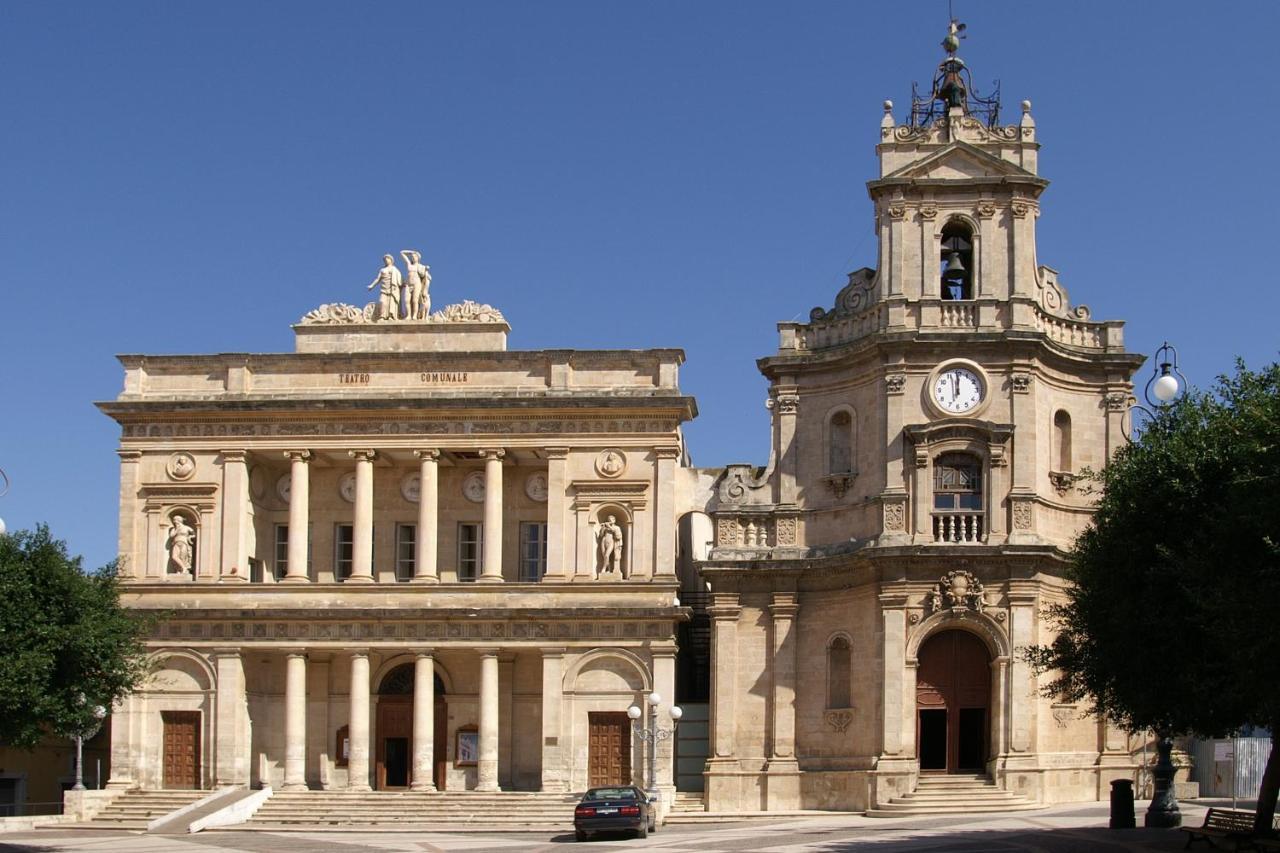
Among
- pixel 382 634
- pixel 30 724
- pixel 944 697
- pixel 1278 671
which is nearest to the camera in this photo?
pixel 1278 671

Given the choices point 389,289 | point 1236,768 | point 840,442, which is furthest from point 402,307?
point 1236,768

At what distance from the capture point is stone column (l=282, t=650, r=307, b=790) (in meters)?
50.3

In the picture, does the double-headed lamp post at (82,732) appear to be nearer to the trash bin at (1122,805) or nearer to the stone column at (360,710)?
the stone column at (360,710)

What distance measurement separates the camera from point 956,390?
4831cm

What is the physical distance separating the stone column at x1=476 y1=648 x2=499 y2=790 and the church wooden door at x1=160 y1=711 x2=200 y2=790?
8.14 m

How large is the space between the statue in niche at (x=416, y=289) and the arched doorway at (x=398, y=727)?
10360mm

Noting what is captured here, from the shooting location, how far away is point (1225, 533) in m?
28.5

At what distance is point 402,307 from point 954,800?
70.3 ft

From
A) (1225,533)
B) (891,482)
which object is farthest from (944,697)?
(1225,533)

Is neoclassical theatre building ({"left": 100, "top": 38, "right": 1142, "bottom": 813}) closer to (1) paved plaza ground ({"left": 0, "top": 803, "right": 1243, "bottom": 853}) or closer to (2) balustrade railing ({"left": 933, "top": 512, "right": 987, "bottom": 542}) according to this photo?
(2) balustrade railing ({"left": 933, "top": 512, "right": 987, "bottom": 542})

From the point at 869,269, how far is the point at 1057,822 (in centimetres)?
1695

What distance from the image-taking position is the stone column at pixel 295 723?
50.3 meters

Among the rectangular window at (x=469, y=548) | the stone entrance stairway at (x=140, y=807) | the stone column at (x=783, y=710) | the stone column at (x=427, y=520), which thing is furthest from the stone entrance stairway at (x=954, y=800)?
the stone entrance stairway at (x=140, y=807)

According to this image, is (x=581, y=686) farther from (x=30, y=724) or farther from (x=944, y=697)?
(x=30, y=724)
